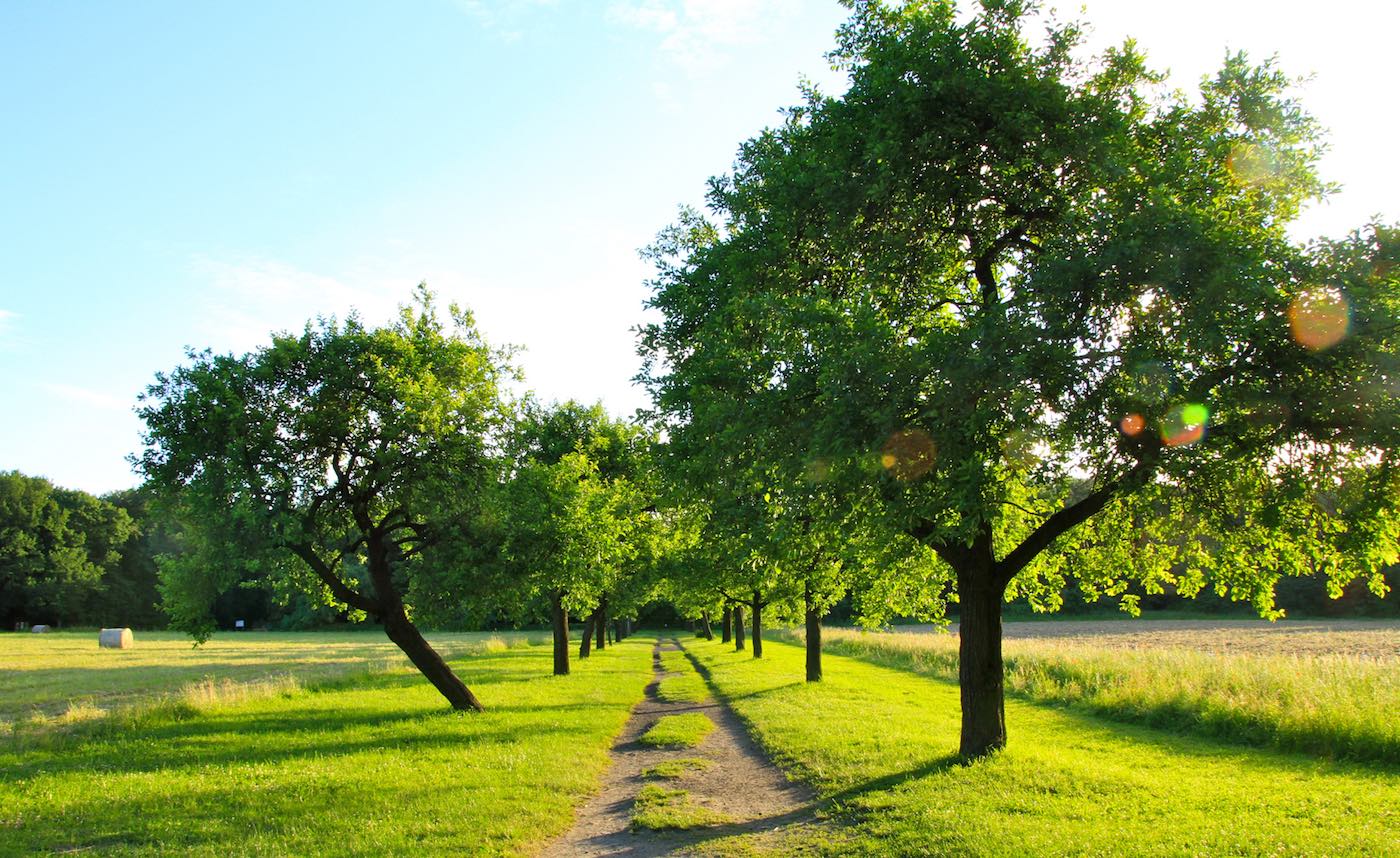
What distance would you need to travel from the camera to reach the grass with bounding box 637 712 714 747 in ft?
54.4

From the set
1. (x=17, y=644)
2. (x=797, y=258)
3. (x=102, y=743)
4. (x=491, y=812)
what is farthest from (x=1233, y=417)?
(x=17, y=644)

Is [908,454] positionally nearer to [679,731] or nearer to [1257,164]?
[1257,164]

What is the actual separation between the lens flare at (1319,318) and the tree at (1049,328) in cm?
2

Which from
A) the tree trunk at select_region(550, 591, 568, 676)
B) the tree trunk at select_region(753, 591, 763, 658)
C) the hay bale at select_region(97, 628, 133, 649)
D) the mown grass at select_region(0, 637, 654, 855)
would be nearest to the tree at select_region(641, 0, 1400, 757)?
the mown grass at select_region(0, 637, 654, 855)

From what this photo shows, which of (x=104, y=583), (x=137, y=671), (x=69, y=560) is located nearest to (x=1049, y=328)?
(x=137, y=671)

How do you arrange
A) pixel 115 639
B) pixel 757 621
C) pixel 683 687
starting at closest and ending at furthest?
pixel 683 687 → pixel 757 621 → pixel 115 639

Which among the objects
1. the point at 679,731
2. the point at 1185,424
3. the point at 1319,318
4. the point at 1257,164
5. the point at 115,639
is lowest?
the point at 115,639

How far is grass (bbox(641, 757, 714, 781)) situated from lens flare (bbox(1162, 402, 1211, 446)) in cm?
876

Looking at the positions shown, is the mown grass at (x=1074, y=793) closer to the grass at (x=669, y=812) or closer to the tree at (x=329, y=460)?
the grass at (x=669, y=812)

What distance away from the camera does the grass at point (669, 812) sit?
32.9 feet

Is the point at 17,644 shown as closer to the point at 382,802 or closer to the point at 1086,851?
the point at 382,802

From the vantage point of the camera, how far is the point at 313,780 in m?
12.5

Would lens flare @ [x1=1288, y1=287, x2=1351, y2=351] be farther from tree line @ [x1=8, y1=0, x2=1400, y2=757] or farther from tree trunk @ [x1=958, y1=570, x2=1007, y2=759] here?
tree trunk @ [x1=958, y1=570, x2=1007, y2=759]

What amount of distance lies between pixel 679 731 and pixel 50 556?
3985 inches
